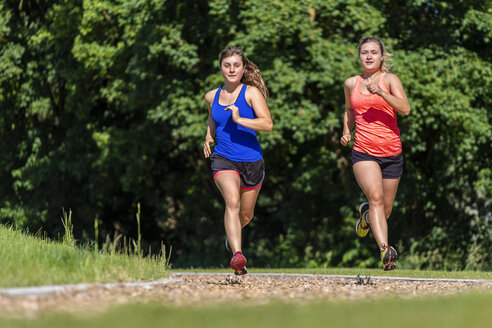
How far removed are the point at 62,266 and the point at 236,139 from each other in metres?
2.06

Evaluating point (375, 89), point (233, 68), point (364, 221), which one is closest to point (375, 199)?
point (364, 221)

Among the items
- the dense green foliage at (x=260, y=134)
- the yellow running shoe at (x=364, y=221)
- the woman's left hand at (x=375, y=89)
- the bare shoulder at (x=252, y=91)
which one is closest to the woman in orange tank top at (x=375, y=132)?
the woman's left hand at (x=375, y=89)

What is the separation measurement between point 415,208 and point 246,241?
15.8 feet

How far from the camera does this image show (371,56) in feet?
23.5

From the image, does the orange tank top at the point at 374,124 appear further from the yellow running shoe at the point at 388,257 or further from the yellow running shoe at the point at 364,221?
the yellow running shoe at the point at 388,257

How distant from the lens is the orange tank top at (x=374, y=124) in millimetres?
7137

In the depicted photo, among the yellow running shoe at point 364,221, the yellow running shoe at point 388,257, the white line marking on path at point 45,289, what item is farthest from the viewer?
the yellow running shoe at point 364,221

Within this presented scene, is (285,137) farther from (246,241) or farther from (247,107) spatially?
(247,107)

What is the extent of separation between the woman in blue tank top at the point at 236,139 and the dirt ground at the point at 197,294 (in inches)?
→ 31.1

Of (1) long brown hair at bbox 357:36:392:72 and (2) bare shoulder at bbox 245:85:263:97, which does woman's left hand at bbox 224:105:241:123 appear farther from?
(1) long brown hair at bbox 357:36:392:72

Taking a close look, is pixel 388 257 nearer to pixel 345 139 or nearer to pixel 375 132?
pixel 375 132

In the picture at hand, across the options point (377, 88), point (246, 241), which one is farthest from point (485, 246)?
point (377, 88)

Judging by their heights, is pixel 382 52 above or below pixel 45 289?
above

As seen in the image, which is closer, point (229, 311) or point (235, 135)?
point (229, 311)
